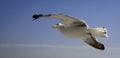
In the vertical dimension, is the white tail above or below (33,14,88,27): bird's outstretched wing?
below

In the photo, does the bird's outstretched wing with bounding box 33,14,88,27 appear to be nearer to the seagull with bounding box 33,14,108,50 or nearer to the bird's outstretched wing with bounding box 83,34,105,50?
the seagull with bounding box 33,14,108,50

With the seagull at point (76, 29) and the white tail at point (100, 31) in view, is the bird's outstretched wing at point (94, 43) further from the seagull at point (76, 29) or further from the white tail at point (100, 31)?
the white tail at point (100, 31)

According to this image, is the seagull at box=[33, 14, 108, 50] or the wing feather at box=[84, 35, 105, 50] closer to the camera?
the seagull at box=[33, 14, 108, 50]

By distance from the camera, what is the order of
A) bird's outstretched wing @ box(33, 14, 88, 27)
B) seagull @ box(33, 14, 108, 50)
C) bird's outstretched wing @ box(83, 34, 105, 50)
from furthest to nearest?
bird's outstretched wing @ box(83, 34, 105, 50)
seagull @ box(33, 14, 108, 50)
bird's outstretched wing @ box(33, 14, 88, 27)

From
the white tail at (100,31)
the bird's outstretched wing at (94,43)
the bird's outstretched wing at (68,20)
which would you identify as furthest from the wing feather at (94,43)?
the bird's outstretched wing at (68,20)

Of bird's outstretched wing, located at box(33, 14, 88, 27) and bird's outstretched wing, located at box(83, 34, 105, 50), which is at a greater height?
bird's outstretched wing, located at box(33, 14, 88, 27)

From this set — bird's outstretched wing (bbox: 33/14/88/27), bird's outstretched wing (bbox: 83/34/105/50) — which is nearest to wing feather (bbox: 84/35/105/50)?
bird's outstretched wing (bbox: 83/34/105/50)

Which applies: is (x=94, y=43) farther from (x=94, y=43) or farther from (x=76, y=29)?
(x=76, y=29)

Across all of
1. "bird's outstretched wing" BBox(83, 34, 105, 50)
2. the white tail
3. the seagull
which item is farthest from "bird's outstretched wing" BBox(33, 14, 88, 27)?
"bird's outstretched wing" BBox(83, 34, 105, 50)

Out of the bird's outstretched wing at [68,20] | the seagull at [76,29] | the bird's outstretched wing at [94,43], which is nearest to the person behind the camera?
the bird's outstretched wing at [68,20]

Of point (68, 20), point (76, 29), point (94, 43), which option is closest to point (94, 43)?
point (94, 43)

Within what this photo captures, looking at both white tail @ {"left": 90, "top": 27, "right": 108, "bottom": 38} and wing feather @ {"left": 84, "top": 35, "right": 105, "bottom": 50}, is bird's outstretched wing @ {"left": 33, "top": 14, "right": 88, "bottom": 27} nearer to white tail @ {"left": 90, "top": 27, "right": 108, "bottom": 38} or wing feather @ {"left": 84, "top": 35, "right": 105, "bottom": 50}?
white tail @ {"left": 90, "top": 27, "right": 108, "bottom": 38}

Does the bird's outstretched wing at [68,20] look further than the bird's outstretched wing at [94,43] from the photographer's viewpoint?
No

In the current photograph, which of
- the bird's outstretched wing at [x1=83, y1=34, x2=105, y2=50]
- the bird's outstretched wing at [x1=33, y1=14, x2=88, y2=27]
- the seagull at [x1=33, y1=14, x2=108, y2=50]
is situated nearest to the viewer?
the bird's outstretched wing at [x1=33, y1=14, x2=88, y2=27]
